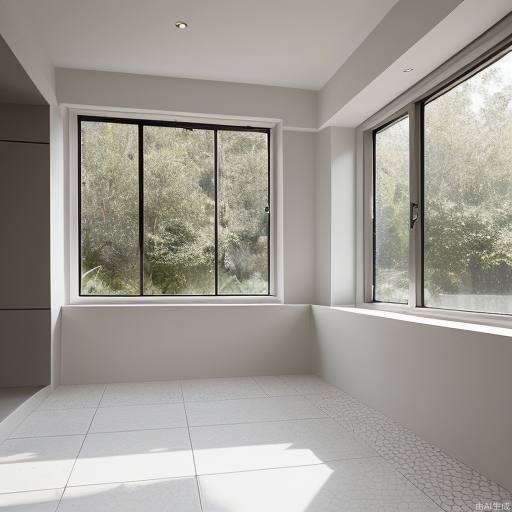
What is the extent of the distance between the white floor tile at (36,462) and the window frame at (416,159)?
232 cm

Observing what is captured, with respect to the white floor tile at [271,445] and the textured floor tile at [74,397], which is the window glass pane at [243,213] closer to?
the textured floor tile at [74,397]

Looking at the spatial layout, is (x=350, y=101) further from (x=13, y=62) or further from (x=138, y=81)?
(x=13, y=62)

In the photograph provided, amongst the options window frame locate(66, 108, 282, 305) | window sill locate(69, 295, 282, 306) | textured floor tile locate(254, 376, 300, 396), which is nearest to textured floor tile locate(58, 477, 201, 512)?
textured floor tile locate(254, 376, 300, 396)

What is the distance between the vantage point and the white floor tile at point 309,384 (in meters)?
3.61

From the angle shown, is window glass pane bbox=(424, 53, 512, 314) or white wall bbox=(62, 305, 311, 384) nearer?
window glass pane bbox=(424, 53, 512, 314)

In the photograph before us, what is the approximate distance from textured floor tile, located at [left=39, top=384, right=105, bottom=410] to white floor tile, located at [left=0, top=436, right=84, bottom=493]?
24.9 inches

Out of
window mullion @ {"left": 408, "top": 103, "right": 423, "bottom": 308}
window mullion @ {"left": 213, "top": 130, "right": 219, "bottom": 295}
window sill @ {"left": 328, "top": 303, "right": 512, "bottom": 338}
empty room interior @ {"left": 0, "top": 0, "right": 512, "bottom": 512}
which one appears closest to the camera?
empty room interior @ {"left": 0, "top": 0, "right": 512, "bottom": 512}

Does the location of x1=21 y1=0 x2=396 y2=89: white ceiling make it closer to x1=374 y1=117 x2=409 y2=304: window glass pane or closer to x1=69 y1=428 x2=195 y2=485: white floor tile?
x1=374 y1=117 x2=409 y2=304: window glass pane

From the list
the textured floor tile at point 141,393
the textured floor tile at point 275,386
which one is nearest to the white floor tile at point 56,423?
the textured floor tile at point 141,393

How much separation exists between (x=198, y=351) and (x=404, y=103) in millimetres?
2656

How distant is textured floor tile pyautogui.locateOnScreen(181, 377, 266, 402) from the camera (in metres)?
3.47

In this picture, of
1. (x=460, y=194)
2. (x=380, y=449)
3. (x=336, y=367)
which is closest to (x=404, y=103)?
(x=460, y=194)

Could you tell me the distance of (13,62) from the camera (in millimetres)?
2830

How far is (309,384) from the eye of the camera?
3844mm
